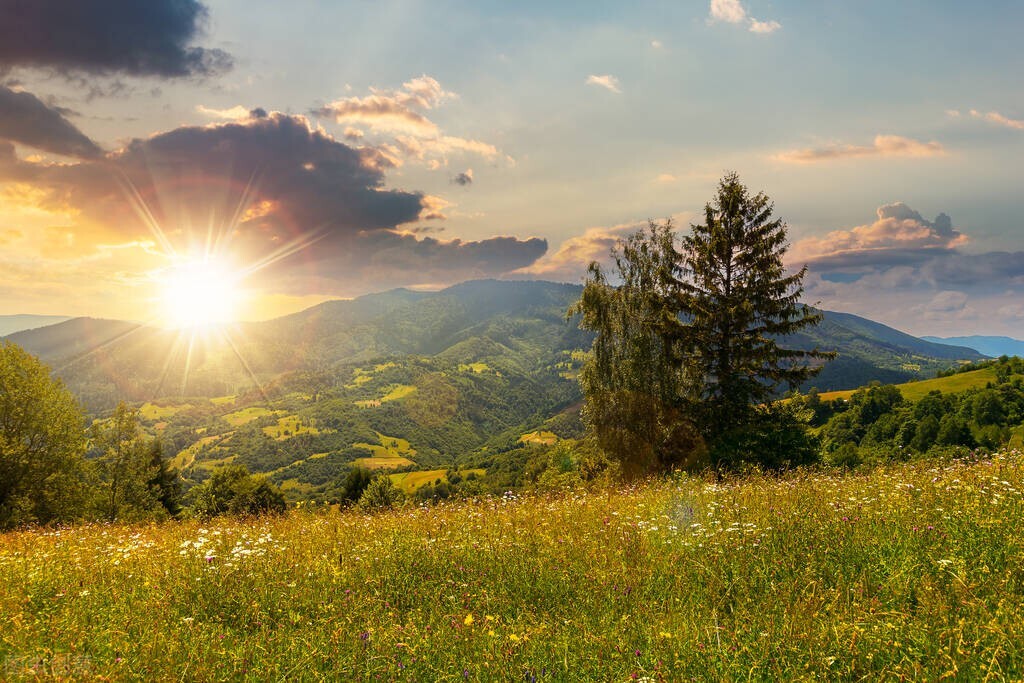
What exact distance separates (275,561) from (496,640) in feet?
13.3

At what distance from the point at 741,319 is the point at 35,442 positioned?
38.2 metres

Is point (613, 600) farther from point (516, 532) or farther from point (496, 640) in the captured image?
point (516, 532)

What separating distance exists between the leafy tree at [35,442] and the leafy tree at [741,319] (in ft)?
112

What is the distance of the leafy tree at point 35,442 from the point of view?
2505 centimetres

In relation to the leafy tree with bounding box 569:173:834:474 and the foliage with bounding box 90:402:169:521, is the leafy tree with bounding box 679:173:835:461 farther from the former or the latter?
the foliage with bounding box 90:402:169:521

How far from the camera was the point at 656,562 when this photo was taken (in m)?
6.00

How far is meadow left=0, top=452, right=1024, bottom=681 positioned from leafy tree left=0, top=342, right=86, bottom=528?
24110 mm

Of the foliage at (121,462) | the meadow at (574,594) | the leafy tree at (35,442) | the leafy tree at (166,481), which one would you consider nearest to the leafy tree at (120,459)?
the foliage at (121,462)

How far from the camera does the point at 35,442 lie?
86.9 feet

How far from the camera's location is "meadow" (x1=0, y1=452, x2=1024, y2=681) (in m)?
3.91

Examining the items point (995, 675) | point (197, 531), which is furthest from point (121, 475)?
point (995, 675)

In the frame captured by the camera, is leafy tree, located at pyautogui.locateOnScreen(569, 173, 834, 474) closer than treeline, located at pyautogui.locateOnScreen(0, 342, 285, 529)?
Yes

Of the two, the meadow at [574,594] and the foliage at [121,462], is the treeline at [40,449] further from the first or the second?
the meadow at [574,594]

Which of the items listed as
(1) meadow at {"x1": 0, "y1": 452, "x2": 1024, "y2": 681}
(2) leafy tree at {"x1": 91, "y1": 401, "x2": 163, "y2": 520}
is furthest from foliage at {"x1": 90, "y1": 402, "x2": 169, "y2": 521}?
(1) meadow at {"x1": 0, "y1": 452, "x2": 1024, "y2": 681}
